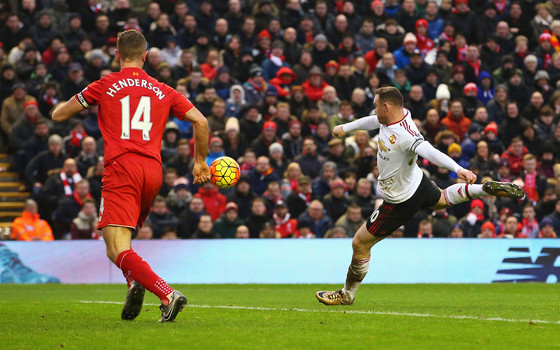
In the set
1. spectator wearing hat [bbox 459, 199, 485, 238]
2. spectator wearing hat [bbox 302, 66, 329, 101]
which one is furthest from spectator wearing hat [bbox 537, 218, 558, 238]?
spectator wearing hat [bbox 302, 66, 329, 101]

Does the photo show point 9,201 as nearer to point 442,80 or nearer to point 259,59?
point 259,59

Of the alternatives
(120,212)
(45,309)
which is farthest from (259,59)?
(120,212)

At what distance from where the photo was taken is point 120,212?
812cm

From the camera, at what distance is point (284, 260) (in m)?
17.2

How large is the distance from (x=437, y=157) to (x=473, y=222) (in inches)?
374

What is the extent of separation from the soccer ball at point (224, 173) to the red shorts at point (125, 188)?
1217 mm

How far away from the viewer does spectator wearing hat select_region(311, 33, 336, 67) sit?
22.7 meters

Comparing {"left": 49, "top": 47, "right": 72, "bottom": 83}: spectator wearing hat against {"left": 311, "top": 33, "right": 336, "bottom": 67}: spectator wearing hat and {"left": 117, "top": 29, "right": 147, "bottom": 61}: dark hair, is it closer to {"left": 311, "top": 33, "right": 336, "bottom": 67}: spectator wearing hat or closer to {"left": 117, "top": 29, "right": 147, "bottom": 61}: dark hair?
{"left": 311, "top": 33, "right": 336, "bottom": 67}: spectator wearing hat

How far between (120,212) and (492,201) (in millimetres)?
12514

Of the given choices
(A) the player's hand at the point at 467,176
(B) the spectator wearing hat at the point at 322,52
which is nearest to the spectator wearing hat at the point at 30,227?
(B) the spectator wearing hat at the point at 322,52

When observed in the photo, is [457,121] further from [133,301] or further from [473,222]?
[133,301]

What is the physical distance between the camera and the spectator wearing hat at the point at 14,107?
66.4 ft

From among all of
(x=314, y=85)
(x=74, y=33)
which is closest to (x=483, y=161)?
(x=314, y=85)

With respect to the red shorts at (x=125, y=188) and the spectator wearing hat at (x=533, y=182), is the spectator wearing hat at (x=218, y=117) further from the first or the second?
the red shorts at (x=125, y=188)
